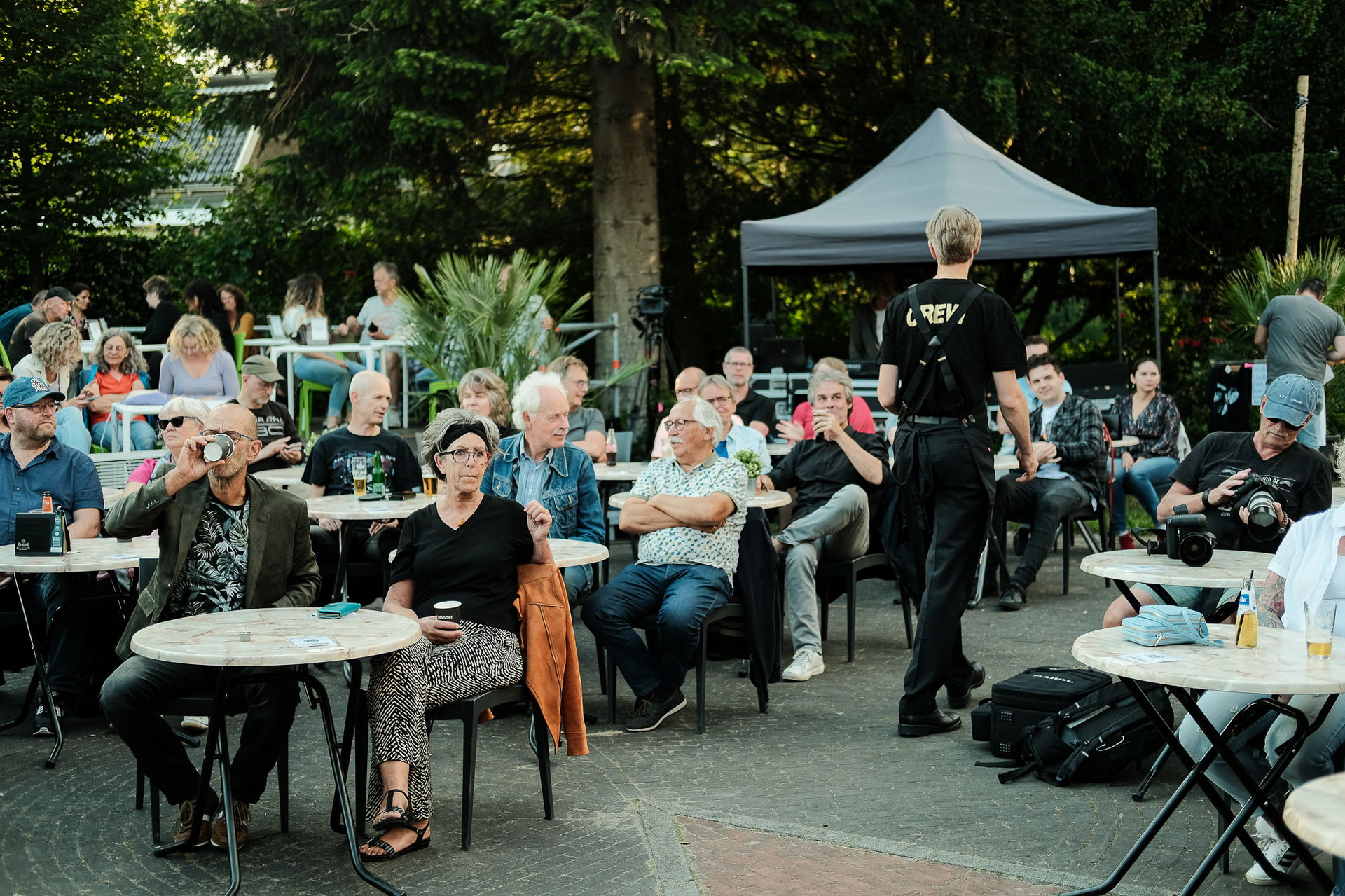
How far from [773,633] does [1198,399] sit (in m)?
12.0

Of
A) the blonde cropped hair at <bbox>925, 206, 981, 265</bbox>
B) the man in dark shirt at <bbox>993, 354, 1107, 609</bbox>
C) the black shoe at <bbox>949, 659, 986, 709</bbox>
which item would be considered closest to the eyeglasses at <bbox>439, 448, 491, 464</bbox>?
the blonde cropped hair at <bbox>925, 206, 981, 265</bbox>

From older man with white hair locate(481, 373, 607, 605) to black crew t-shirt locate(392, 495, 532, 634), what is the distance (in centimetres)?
132

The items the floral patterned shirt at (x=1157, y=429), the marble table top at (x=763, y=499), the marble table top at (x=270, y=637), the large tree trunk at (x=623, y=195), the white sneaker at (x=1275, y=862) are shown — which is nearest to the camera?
the marble table top at (x=270, y=637)

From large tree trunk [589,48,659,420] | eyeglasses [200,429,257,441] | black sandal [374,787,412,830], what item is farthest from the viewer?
large tree trunk [589,48,659,420]

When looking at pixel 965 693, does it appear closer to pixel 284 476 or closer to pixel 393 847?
pixel 393 847

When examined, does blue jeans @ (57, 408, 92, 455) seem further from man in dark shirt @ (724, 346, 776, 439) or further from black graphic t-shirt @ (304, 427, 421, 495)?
man in dark shirt @ (724, 346, 776, 439)

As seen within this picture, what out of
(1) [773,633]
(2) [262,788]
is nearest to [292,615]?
(2) [262,788]

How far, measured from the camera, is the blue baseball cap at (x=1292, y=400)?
5.47 metres

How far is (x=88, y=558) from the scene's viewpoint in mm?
5551

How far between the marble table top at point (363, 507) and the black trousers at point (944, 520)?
7.04 ft

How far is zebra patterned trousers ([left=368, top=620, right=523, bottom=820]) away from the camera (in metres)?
4.38

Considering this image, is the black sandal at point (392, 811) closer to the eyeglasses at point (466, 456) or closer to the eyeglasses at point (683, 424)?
the eyeglasses at point (466, 456)

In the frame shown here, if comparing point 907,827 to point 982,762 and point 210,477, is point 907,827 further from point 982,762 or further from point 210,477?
point 210,477

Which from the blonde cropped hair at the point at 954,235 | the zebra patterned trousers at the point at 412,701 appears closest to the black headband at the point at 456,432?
the zebra patterned trousers at the point at 412,701
